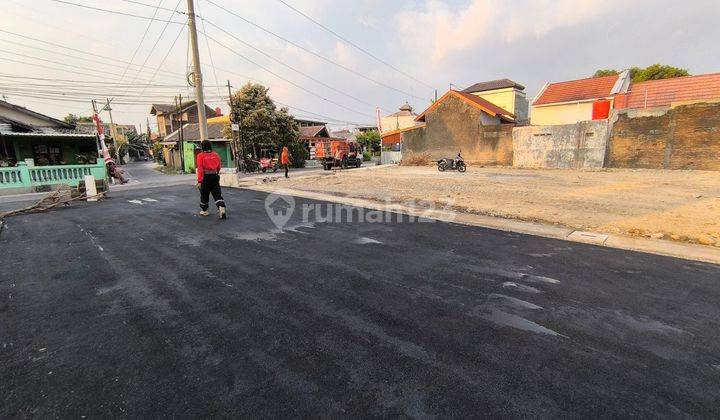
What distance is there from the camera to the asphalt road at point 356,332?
7.30 feet

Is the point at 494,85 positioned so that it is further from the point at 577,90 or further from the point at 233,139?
the point at 233,139

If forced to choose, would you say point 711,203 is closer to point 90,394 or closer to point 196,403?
point 196,403

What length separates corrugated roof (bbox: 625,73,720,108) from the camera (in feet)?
70.4

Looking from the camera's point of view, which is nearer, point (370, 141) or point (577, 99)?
point (577, 99)

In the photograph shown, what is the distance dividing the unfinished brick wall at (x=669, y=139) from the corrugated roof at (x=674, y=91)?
155 inches

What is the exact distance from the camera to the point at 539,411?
2.11m

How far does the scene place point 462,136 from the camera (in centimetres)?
2766

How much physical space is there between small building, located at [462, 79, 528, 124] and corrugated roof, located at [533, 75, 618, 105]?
973 cm

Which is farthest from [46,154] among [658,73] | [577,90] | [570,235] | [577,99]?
[658,73]

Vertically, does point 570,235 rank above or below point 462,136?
below

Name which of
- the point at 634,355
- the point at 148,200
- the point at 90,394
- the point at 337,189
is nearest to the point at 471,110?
the point at 337,189

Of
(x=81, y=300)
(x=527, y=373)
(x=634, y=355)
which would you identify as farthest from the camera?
(x=81, y=300)

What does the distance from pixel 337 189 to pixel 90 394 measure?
40.1 ft

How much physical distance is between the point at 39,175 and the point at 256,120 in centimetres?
1571
